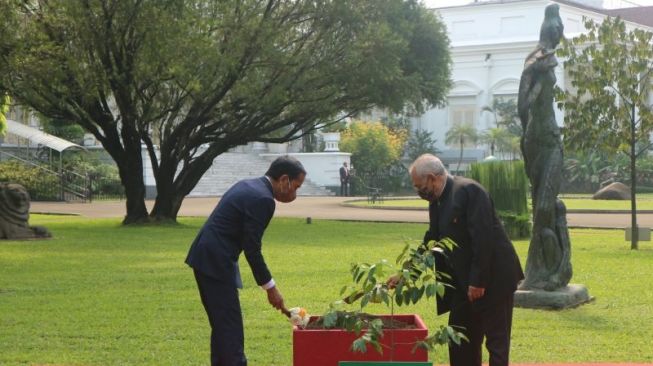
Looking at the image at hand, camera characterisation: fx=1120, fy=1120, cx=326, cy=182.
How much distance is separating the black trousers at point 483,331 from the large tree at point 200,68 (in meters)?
15.7

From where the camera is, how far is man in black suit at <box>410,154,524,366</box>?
23.1ft

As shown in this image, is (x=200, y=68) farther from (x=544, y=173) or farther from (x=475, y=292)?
(x=475, y=292)

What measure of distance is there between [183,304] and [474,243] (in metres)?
5.99

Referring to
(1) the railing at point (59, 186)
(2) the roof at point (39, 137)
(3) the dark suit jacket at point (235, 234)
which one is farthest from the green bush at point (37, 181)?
(3) the dark suit jacket at point (235, 234)

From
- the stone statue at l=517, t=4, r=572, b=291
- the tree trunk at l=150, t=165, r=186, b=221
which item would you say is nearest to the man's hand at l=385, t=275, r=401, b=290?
the stone statue at l=517, t=4, r=572, b=291

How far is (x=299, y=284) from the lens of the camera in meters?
14.2

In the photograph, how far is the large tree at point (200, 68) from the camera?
23.8 meters

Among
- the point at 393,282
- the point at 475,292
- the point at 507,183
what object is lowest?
the point at 475,292

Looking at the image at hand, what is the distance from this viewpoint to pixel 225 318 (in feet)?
22.9

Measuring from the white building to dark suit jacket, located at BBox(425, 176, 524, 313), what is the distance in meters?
58.0

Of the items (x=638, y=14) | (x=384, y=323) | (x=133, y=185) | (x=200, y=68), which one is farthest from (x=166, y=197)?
(x=638, y=14)

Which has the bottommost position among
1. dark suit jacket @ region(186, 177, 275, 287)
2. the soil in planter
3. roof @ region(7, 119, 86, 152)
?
the soil in planter

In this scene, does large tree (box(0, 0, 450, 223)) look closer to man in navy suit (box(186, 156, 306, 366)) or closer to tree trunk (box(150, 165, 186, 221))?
tree trunk (box(150, 165, 186, 221))

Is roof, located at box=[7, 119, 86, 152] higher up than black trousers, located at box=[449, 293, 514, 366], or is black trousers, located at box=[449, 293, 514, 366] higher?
roof, located at box=[7, 119, 86, 152]
